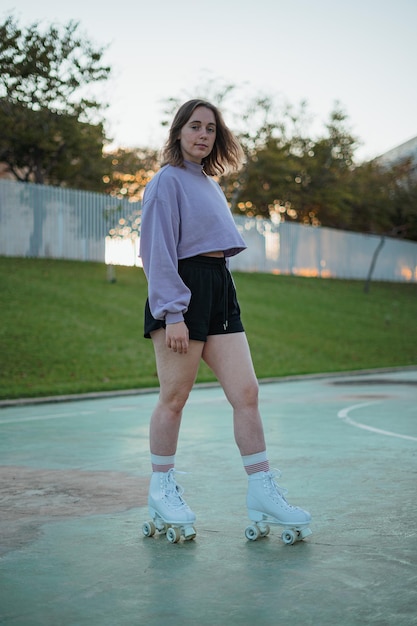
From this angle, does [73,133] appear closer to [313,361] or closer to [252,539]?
[313,361]

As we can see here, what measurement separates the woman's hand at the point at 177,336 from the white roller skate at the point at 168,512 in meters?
0.68

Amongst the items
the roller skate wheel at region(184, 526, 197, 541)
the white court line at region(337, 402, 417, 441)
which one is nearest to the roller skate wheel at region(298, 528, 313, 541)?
the roller skate wheel at region(184, 526, 197, 541)

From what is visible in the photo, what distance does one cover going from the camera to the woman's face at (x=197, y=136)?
475cm

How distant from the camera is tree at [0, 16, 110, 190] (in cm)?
3266

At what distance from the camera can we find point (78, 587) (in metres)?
3.66

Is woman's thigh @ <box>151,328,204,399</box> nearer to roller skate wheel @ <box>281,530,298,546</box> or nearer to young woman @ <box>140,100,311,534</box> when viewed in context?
Answer: young woman @ <box>140,100,311,534</box>

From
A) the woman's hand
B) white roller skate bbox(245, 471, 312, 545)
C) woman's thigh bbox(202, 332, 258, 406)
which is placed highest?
the woman's hand

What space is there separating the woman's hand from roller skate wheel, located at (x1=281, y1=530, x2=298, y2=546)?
1.01 m

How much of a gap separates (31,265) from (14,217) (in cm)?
186

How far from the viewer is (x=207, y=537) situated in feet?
14.9

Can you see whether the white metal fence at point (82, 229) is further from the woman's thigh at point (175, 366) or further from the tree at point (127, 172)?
the woman's thigh at point (175, 366)

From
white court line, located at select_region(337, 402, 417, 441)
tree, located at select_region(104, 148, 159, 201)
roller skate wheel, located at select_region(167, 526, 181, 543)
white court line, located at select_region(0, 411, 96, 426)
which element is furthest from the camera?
tree, located at select_region(104, 148, 159, 201)

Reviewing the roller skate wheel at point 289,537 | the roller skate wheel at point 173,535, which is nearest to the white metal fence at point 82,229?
the roller skate wheel at point 173,535

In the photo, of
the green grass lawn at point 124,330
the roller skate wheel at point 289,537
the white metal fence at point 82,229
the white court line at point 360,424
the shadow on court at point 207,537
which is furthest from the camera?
the white metal fence at point 82,229
